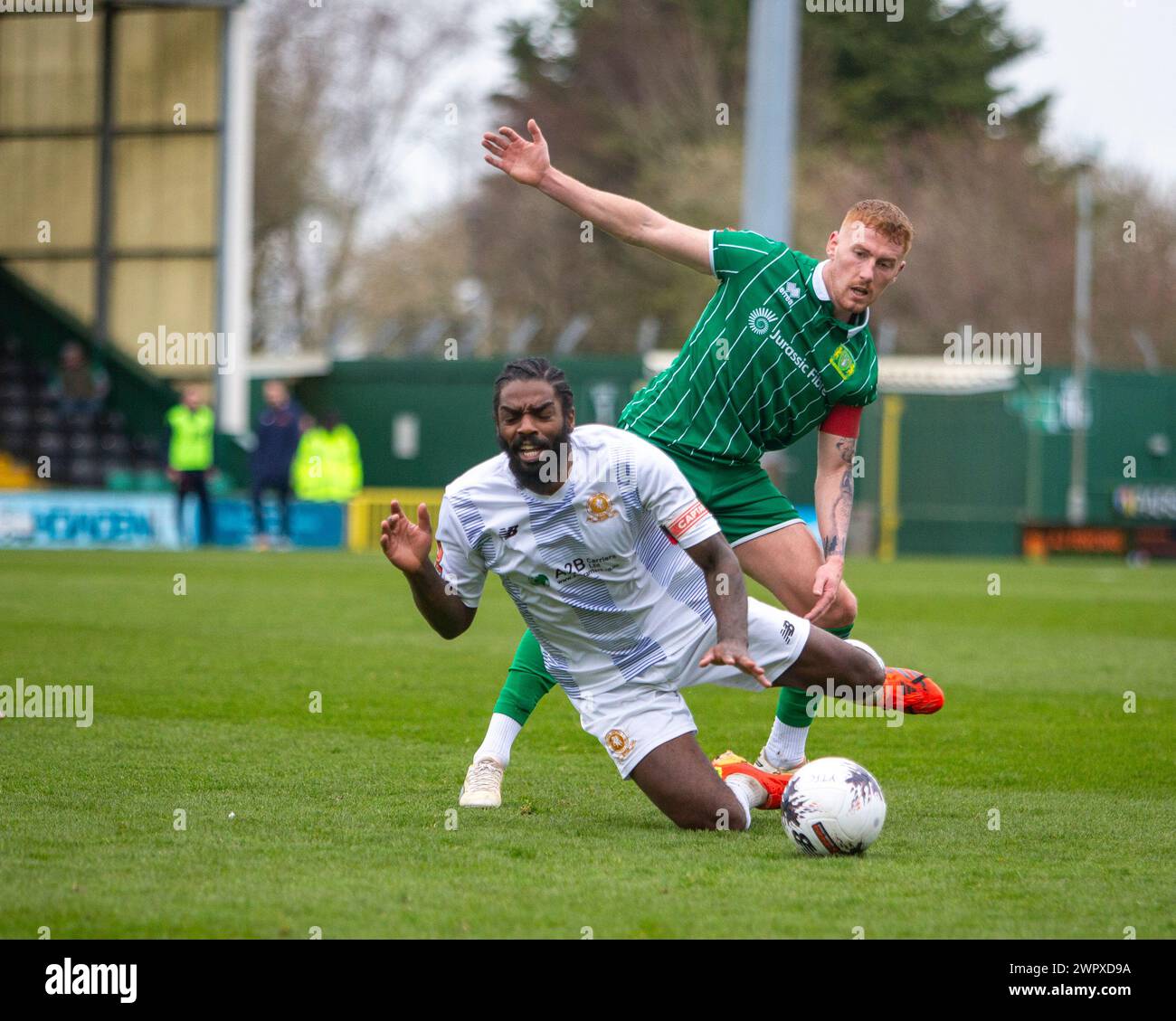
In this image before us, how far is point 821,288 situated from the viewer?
21.5 ft

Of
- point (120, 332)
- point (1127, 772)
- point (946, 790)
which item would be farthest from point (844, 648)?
point (120, 332)

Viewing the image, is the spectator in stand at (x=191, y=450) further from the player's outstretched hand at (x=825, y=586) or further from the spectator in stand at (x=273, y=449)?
the player's outstretched hand at (x=825, y=586)

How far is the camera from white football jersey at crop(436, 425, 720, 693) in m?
5.68

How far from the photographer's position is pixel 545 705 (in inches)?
378

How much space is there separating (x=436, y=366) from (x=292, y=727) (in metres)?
26.3

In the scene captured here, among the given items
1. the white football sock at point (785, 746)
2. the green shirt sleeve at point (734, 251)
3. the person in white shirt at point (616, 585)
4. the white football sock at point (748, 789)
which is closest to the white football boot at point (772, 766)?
the white football sock at point (785, 746)

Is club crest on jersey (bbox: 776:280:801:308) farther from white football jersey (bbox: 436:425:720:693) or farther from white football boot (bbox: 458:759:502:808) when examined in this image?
white football boot (bbox: 458:759:502:808)

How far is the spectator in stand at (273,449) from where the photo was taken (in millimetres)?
24453

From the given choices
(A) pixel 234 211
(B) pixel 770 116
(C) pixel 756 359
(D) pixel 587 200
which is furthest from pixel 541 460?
(A) pixel 234 211

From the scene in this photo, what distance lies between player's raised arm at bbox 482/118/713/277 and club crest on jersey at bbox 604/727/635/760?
5.69ft

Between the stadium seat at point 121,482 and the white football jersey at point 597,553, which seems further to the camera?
the stadium seat at point 121,482

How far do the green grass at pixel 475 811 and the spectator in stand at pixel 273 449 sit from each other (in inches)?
452

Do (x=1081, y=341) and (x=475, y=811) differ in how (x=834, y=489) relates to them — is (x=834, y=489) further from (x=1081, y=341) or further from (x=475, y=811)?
(x=1081, y=341)

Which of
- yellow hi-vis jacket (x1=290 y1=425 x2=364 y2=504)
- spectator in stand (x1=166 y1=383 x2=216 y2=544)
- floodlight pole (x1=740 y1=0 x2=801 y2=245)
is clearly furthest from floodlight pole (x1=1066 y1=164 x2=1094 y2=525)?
spectator in stand (x1=166 y1=383 x2=216 y2=544)
